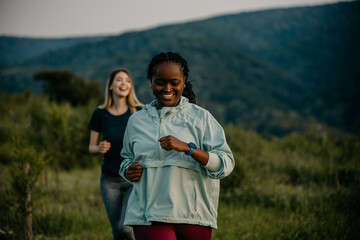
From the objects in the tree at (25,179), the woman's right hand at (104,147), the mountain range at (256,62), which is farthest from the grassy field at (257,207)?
the mountain range at (256,62)

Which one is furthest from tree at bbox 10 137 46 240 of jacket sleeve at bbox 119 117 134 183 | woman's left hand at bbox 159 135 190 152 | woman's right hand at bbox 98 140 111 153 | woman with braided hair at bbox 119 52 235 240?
woman's left hand at bbox 159 135 190 152

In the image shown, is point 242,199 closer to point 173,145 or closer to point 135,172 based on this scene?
point 135,172

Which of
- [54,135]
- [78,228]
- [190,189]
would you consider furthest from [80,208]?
[190,189]

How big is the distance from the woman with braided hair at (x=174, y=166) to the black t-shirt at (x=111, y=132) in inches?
55.5

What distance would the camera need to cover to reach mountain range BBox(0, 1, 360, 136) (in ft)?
229

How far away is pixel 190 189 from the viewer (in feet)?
5.71

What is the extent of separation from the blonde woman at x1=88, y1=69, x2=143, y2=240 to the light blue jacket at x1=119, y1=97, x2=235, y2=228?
138 cm

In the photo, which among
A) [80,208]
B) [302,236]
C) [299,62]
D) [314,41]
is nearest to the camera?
[302,236]

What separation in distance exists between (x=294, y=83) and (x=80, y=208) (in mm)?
102806

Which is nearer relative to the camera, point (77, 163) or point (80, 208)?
point (80, 208)

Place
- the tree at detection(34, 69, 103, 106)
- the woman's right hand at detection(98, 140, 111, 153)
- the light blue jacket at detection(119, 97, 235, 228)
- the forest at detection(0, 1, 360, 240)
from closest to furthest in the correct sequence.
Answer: the light blue jacket at detection(119, 97, 235, 228) < the woman's right hand at detection(98, 140, 111, 153) < the forest at detection(0, 1, 360, 240) < the tree at detection(34, 69, 103, 106)

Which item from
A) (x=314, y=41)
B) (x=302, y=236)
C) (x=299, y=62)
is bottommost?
(x=302, y=236)

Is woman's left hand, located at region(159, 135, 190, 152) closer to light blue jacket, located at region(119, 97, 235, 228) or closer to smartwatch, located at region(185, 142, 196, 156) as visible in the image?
smartwatch, located at region(185, 142, 196, 156)

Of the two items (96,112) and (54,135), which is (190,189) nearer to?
(96,112)
